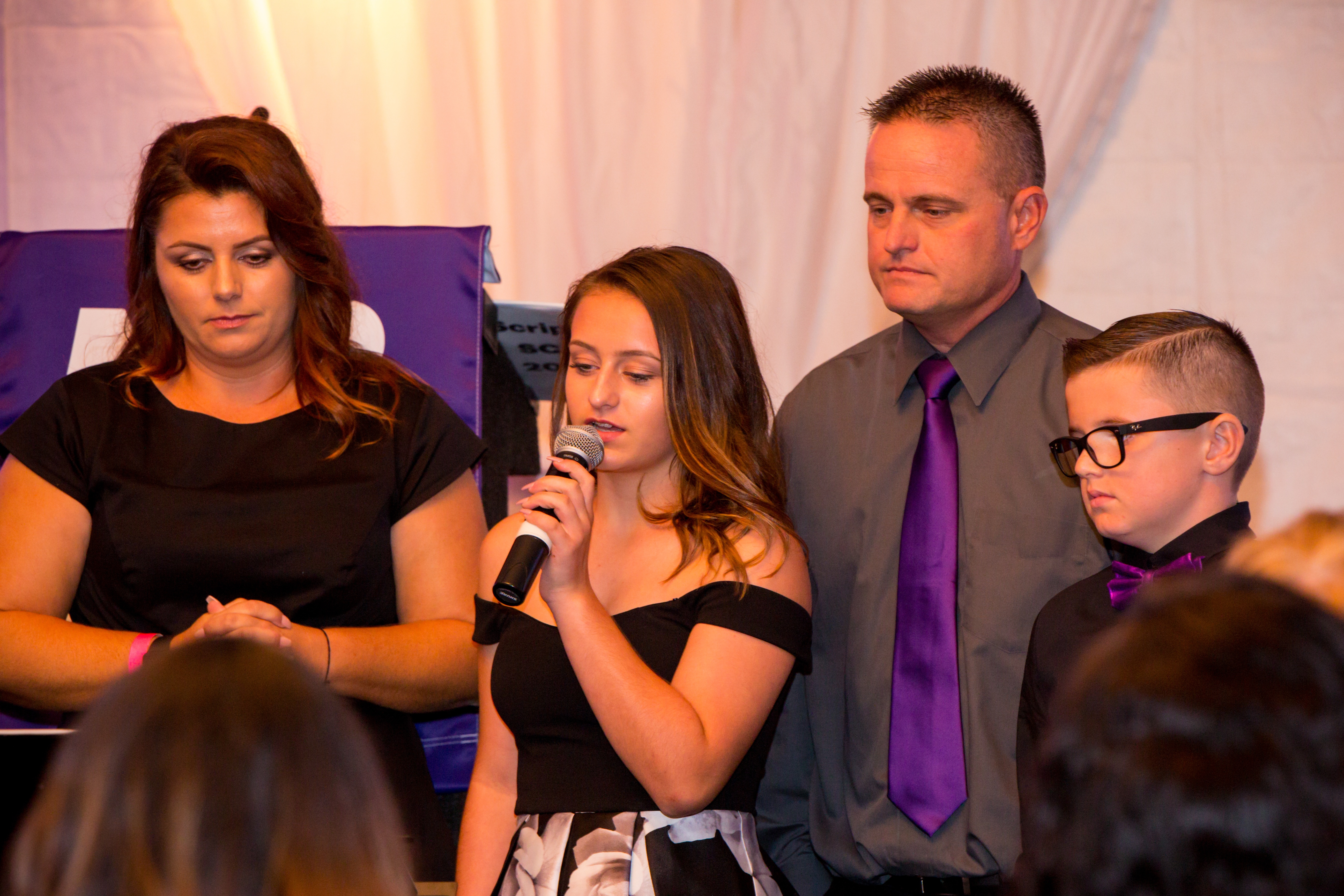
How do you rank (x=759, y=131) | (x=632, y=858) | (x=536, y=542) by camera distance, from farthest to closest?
(x=759, y=131) < (x=632, y=858) < (x=536, y=542)

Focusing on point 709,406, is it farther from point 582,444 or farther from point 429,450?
point 429,450

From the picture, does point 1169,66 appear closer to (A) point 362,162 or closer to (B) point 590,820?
(A) point 362,162

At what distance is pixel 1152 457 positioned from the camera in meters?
1.69

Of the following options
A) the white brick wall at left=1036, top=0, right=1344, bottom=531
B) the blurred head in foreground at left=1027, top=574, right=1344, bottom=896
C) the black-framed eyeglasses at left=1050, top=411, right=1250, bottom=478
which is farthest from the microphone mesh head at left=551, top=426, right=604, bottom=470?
the white brick wall at left=1036, top=0, right=1344, bottom=531

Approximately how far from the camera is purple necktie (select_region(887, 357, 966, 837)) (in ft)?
6.28

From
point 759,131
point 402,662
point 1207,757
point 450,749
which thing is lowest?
point 450,749

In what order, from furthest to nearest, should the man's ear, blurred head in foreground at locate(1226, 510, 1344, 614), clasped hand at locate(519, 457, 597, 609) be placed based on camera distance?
1. the man's ear
2. clasped hand at locate(519, 457, 597, 609)
3. blurred head in foreground at locate(1226, 510, 1344, 614)

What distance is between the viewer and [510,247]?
3.40m

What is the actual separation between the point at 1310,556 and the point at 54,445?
1.84m

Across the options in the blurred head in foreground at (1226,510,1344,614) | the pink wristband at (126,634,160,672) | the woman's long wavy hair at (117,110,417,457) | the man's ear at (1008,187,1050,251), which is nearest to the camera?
the blurred head in foreground at (1226,510,1344,614)

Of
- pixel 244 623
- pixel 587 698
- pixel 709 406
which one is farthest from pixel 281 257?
pixel 587 698

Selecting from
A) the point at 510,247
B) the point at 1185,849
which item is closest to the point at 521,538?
the point at 1185,849

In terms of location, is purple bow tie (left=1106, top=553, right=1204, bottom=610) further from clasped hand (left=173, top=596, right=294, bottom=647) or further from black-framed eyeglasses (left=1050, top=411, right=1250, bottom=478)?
clasped hand (left=173, top=596, right=294, bottom=647)

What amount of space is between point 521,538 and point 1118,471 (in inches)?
31.8
